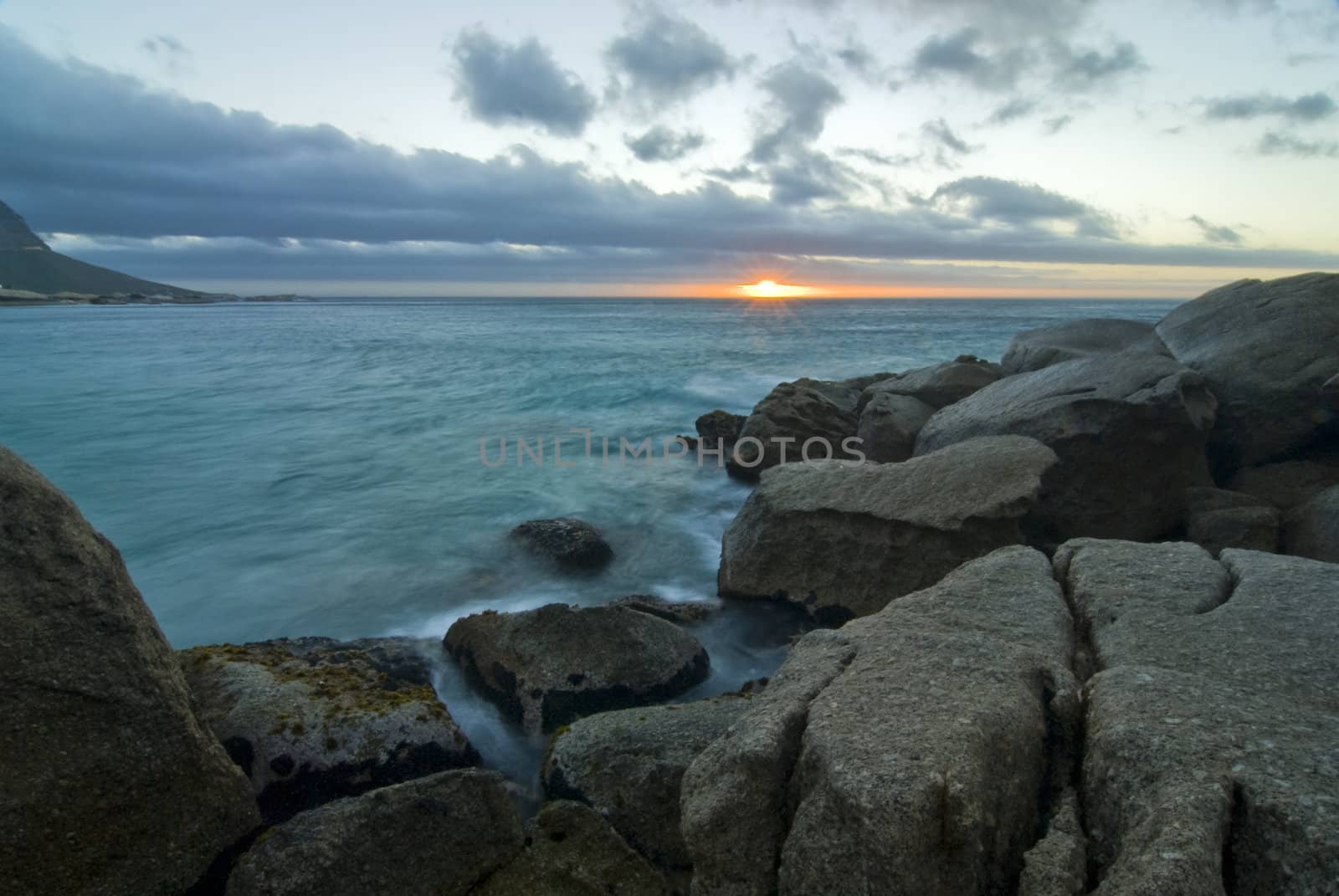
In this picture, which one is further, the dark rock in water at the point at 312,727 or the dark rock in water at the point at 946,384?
the dark rock in water at the point at 946,384

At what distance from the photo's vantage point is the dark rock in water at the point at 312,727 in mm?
3684

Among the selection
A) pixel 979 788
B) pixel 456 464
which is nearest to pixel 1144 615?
pixel 979 788

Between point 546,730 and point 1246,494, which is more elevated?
point 1246,494

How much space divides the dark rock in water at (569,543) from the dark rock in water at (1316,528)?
5675 mm

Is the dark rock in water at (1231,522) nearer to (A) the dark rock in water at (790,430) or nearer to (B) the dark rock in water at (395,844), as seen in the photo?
(A) the dark rock in water at (790,430)

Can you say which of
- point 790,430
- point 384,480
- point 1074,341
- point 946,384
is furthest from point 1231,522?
point 384,480

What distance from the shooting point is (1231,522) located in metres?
5.91

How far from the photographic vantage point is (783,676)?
3311 mm

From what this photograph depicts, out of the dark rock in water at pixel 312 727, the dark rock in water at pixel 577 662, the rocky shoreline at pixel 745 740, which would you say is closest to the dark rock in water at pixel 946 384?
the rocky shoreline at pixel 745 740

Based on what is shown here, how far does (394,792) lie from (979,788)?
2.36 meters

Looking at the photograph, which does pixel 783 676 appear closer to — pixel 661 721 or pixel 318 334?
pixel 661 721

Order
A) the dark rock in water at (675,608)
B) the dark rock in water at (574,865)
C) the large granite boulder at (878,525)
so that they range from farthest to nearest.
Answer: the dark rock in water at (675,608)
the large granite boulder at (878,525)
the dark rock in water at (574,865)

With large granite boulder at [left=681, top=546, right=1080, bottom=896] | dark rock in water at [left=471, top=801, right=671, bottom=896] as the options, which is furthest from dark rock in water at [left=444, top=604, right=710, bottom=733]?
large granite boulder at [left=681, top=546, right=1080, bottom=896]

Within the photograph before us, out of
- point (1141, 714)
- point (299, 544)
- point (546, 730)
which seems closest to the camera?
point (1141, 714)
